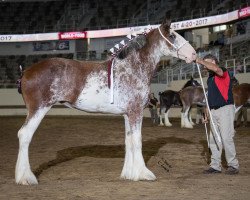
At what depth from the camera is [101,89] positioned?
Answer: 8.15 metres

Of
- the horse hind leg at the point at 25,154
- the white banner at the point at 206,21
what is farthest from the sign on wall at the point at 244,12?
the horse hind leg at the point at 25,154

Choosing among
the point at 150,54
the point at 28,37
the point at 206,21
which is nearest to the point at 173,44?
the point at 150,54

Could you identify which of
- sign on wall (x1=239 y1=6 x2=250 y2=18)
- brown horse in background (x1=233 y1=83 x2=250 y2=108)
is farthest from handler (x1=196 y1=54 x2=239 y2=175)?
sign on wall (x1=239 y1=6 x2=250 y2=18)

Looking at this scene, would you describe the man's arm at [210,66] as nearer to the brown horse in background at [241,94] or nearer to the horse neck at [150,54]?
the horse neck at [150,54]

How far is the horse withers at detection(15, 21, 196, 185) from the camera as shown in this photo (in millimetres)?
7852

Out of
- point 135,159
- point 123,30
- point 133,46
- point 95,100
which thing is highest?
point 123,30

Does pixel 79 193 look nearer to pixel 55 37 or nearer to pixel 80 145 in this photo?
pixel 80 145

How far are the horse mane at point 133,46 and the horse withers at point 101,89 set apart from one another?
0.02m

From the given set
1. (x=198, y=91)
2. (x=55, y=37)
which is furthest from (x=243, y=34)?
(x=55, y=37)

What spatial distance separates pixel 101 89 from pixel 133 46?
3.46 feet

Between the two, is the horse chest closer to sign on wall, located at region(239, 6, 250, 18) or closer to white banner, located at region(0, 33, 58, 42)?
sign on wall, located at region(239, 6, 250, 18)

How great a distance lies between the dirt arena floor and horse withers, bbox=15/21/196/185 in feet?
1.41

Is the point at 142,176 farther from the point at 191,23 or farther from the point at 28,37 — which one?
the point at 28,37

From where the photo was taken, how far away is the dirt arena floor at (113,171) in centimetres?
689
